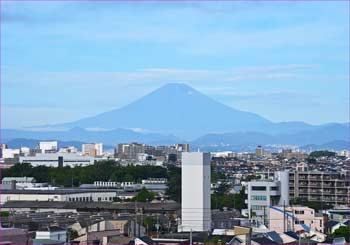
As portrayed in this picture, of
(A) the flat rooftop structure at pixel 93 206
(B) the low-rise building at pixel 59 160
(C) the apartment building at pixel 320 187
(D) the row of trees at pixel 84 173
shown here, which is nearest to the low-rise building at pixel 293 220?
(A) the flat rooftop structure at pixel 93 206

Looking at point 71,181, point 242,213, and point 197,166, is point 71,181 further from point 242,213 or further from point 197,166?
point 197,166

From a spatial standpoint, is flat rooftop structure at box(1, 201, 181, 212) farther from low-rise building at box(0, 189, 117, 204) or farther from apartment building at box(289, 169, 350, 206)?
apartment building at box(289, 169, 350, 206)

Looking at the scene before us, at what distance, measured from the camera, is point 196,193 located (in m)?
17.5

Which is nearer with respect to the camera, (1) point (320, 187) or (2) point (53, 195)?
(1) point (320, 187)

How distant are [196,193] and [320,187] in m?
13.4

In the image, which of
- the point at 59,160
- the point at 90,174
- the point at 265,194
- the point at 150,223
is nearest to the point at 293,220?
the point at 150,223

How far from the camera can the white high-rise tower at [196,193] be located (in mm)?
17344

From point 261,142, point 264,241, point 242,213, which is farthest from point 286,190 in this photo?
point 261,142

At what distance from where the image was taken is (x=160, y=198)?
3103 cm

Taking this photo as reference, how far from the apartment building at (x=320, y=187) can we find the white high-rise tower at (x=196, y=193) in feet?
39.3

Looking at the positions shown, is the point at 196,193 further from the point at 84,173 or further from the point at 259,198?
the point at 84,173

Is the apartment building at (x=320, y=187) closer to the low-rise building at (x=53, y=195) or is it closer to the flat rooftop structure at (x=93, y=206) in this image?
the flat rooftop structure at (x=93, y=206)

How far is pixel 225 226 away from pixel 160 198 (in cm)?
1271

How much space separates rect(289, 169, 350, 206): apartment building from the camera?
29.6 meters
